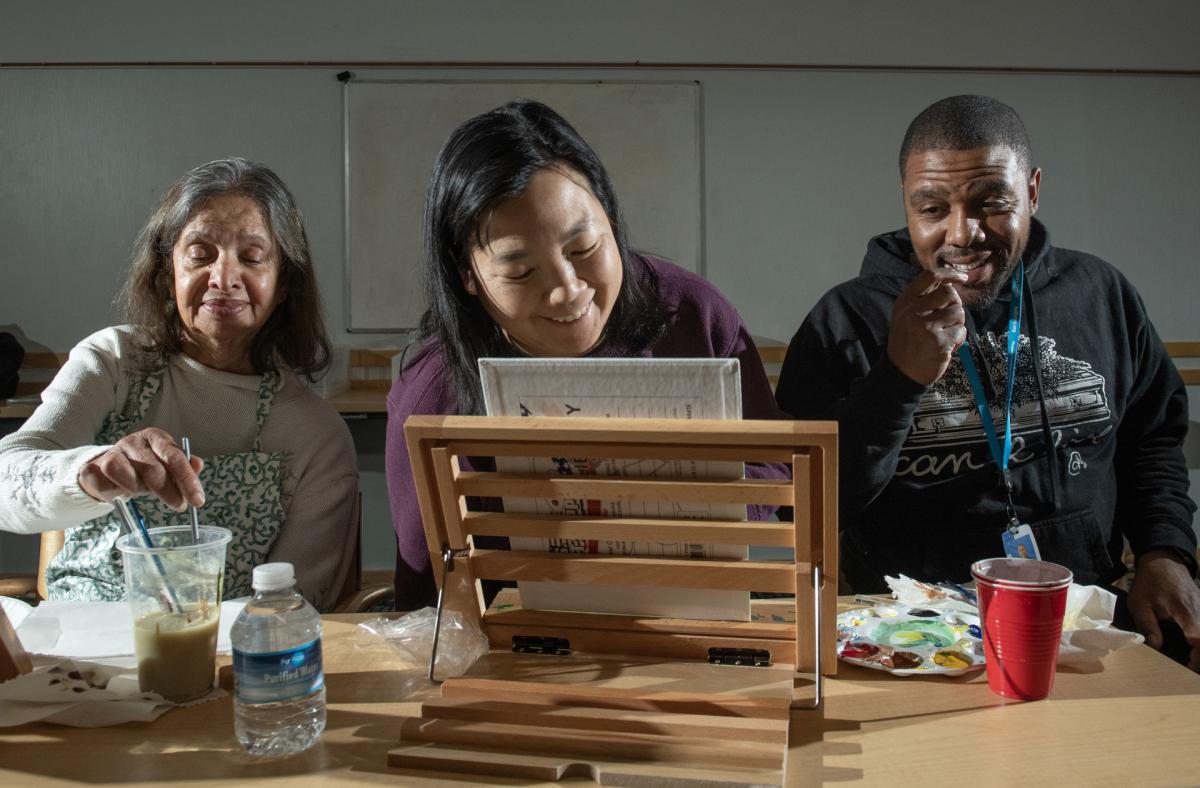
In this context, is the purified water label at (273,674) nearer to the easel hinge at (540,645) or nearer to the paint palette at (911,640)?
the easel hinge at (540,645)

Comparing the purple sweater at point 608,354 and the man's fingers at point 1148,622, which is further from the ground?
the purple sweater at point 608,354

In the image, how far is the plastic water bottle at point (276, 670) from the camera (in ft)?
2.86

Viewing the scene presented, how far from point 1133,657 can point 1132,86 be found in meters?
3.70

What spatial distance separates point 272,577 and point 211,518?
2.79 feet

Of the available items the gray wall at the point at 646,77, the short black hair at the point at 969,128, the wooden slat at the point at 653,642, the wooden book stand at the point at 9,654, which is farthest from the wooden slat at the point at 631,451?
the gray wall at the point at 646,77

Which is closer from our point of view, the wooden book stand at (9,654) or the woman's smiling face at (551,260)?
the wooden book stand at (9,654)

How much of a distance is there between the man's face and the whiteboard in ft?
8.10

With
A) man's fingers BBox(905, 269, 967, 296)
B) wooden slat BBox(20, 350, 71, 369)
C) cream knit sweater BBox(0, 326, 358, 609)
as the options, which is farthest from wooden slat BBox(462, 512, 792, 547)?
wooden slat BBox(20, 350, 71, 369)

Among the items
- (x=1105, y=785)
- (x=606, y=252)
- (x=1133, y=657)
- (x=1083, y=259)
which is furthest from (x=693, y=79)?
(x=1105, y=785)

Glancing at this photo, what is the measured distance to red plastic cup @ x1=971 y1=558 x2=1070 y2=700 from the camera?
3.20ft

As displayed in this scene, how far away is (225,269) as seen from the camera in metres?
1.66

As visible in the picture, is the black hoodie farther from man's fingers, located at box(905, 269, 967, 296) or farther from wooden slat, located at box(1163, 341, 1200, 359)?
wooden slat, located at box(1163, 341, 1200, 359)

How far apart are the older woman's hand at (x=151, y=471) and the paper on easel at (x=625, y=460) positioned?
35 centimetres

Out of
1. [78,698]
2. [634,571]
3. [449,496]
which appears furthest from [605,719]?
[78,698]
